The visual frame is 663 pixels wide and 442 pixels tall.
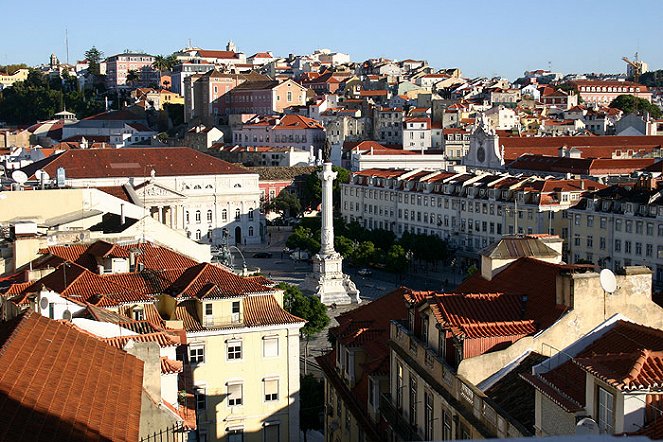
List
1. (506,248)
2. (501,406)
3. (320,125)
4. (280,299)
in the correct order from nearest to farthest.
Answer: (501,406)
(506,248)
(280,299)
(320,125)

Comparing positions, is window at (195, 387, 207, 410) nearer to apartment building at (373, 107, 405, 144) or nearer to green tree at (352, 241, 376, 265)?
green tree at (352, 241, 376, 265)

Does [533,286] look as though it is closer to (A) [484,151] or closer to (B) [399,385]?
(B) [399,385]

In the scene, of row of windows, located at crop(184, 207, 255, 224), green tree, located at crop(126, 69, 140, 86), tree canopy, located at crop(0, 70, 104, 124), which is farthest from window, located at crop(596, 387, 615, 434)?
green tree, located at crop(126, 69, 140, 86)

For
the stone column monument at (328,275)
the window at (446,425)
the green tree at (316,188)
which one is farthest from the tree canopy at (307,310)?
the green tree at (316,188)

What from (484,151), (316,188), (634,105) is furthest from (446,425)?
(634,105)

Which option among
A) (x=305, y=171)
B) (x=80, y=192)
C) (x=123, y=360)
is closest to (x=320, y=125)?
(x=305, y=171)

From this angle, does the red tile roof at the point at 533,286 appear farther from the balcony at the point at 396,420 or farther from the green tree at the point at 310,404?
the green tree at the point at 310,404

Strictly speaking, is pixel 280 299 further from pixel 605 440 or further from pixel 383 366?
pixel 605 440
